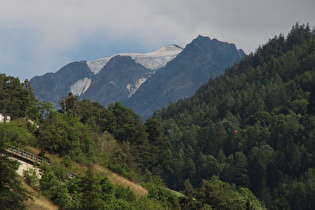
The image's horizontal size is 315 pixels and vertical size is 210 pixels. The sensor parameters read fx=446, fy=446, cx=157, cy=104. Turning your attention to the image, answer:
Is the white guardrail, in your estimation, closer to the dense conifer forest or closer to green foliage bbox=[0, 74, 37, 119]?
the dense conifer forest

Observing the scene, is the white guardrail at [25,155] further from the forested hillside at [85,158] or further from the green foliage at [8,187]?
the green foliage at [8,187]

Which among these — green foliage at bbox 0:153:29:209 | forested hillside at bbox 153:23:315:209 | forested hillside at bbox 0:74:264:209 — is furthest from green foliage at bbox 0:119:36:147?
forested hillside at bbox 153:23:315:209

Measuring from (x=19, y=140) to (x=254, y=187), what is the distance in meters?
85.1

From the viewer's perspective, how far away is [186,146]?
156m

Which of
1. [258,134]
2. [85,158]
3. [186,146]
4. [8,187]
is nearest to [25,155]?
[85,158]

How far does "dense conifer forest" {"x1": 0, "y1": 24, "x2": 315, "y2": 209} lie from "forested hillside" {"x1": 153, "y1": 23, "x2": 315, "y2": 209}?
37 centimetres

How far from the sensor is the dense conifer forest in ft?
164

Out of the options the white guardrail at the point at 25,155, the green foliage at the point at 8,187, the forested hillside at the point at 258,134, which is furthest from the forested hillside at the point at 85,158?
the forested hillside at the point at 258,134

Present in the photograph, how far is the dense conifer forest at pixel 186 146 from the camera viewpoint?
4991cm

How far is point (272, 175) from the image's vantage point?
125938 mm

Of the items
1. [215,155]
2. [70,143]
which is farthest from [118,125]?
[215,155]

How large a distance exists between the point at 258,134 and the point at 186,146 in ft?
85.9

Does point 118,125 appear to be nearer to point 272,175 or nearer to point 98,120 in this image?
point 98,120

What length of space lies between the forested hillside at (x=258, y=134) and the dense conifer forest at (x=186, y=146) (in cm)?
37
